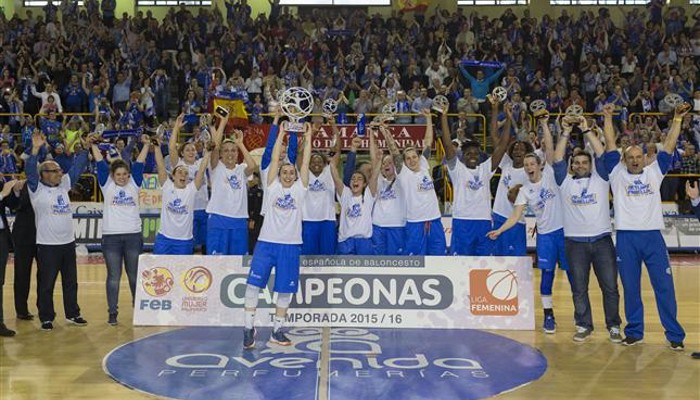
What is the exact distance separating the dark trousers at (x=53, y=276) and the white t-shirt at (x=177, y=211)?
4.27 ft

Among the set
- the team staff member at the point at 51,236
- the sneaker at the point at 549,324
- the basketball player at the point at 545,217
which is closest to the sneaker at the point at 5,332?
the team staff member at the point at 51,236

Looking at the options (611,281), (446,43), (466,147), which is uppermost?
(446,43)

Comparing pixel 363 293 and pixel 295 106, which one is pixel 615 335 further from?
pixel 295 106

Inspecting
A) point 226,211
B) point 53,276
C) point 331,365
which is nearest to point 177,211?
point 226,211

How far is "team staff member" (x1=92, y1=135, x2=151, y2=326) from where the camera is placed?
11.0m

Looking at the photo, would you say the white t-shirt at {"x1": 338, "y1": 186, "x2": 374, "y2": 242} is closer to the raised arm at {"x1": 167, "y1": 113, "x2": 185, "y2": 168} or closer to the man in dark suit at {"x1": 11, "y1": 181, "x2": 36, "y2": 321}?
the raised arm at {"x1": 167, "y1": 113, "x2": 185, "y2": 168}

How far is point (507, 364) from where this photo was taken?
8.70 m

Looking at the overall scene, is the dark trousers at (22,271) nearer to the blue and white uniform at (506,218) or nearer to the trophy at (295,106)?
the trophy at (295,106)

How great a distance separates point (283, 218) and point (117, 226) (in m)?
2.86

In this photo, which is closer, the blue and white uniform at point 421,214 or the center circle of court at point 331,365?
the center circle of court at point 331,365

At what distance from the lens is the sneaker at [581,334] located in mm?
9930

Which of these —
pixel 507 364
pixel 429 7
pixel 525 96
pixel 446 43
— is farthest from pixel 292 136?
pixel 429 7

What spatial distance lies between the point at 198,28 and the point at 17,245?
16.6 m

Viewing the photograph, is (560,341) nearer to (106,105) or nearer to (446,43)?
(106,105)
